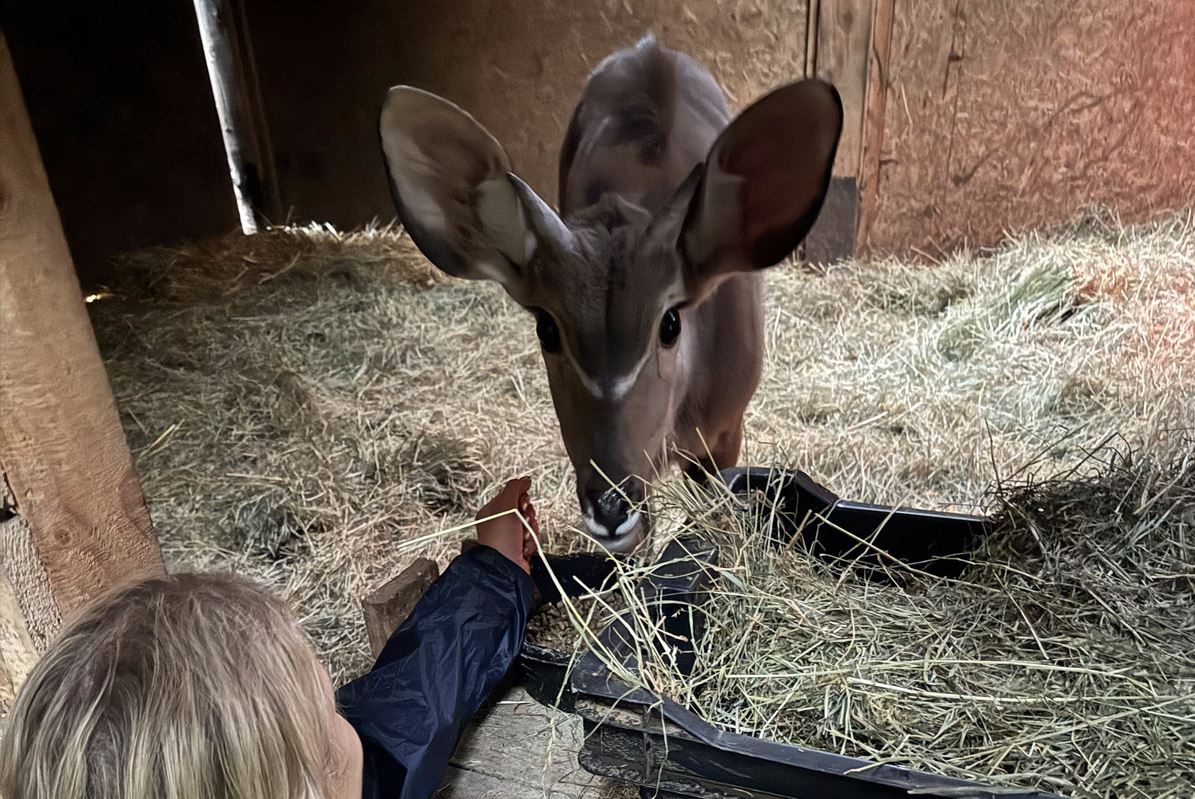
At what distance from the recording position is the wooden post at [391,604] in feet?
6.90

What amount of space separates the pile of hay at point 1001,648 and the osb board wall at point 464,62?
4.05 m

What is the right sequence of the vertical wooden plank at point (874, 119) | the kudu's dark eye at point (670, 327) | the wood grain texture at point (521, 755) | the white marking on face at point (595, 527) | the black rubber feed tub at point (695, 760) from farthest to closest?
the vertical wooden plank at point (874, 119), the kudu's dark eye at point (670, 327), the white marking on face at point (595, 527), the wood grain texture at point (521, 755), the black rubber feed tub at point (695, 760)

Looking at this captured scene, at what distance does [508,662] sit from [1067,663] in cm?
121

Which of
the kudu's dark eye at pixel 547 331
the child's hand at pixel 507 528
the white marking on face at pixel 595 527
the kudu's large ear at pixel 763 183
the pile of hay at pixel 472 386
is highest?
the kudu's large ear at pixel 763 183

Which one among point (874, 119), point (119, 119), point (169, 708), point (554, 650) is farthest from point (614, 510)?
point (119, 119)

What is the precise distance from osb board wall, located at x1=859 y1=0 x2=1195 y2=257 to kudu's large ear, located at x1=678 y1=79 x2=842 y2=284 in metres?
3.52

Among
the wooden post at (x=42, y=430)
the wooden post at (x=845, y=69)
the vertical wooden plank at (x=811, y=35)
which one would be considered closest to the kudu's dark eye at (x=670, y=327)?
the wooden post at (x=42, y=430)

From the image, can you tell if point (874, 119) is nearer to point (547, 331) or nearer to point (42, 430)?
point (547, 331)

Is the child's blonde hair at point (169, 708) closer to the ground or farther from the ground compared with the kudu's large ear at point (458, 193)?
closer to the ground

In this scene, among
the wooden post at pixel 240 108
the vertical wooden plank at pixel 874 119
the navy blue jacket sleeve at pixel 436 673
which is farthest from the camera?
the wooden post at pixel 240 108

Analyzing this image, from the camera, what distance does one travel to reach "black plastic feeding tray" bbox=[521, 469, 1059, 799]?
1507mm

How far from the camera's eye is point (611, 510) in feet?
6.77

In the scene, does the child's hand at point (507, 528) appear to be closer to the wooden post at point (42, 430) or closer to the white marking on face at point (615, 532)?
the white marking on face at point (615, 532)

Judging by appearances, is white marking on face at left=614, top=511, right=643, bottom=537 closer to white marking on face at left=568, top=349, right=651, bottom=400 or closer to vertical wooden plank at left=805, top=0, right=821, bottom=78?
white marking on face at left=568, top=349, right=651, bottom=400
